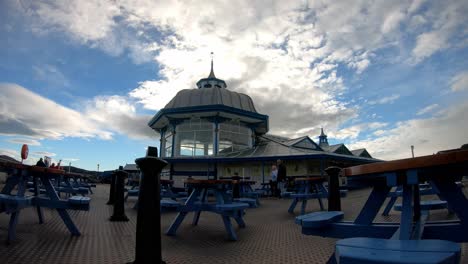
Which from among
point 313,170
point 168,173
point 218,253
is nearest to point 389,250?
point 218,253

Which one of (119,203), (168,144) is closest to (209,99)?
(168,144)

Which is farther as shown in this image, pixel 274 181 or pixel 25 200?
pixel 274 181

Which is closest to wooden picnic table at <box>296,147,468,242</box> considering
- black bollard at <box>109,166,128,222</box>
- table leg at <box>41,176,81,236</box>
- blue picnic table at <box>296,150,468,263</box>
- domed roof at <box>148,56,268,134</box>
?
blue picnic table at <box>296,150,468,263</box>

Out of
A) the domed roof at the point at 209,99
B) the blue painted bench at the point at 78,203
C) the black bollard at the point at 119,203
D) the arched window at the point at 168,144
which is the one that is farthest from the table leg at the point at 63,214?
the arched window at the point at 168,144

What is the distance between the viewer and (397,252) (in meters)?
1.21

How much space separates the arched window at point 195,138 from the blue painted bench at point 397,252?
20613mm

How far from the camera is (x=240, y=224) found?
5812 millimetres

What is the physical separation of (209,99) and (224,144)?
3980mm

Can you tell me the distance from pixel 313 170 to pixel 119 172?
1414 cm

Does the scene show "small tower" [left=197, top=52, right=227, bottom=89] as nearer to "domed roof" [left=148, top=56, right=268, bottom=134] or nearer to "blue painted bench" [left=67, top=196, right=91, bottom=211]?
"domed roof" [left=148, top=56, right=268, bottom=134]

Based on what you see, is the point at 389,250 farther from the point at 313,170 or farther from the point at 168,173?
the point at 168,173

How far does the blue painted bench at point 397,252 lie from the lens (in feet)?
3.62

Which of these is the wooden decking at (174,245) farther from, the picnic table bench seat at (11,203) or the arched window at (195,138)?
the arched window at (195,138)

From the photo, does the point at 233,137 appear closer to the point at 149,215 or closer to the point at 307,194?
the point at 307,194
